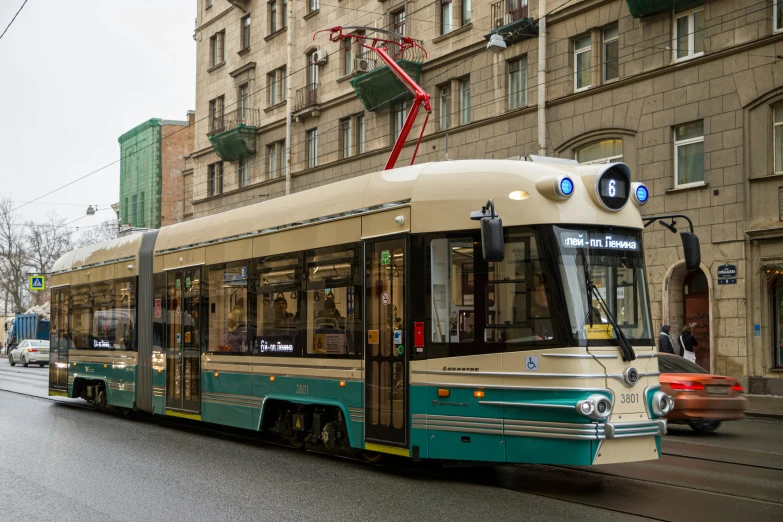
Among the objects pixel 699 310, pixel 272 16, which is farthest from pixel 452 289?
pixel 272 16

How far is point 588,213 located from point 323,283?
3456 millimetres

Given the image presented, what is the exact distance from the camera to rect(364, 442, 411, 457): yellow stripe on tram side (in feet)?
31.0

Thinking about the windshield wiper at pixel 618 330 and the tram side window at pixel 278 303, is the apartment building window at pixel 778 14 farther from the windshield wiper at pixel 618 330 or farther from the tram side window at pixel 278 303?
the windshield wiper at pixel 618 330

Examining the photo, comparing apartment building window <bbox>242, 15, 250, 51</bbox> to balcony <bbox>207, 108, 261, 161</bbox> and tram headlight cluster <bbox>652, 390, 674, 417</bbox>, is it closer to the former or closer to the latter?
balcony <bbox>207, 108, 261, 161</bbox>

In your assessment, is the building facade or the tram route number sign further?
the building facade

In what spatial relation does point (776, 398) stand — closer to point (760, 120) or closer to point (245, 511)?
point (760, 120)

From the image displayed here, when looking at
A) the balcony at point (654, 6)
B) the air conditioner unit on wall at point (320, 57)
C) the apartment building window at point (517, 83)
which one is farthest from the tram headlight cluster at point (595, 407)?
the air conditioner unit on wall at point (320, 57)

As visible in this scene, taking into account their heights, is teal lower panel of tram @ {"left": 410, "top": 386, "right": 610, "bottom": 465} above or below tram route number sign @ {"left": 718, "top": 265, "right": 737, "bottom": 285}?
below

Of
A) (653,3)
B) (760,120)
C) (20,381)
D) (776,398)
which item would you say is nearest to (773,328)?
(776,398)

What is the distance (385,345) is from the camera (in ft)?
32.4

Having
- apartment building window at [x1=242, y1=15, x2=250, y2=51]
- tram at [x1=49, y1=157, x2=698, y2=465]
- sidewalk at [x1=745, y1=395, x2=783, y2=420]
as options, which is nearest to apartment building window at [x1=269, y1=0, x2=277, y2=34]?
apartment building window at [x1=242, y1=15, x2=250, y2=51]

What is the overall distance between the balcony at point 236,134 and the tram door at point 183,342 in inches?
975

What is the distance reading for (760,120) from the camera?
2095 centimetres

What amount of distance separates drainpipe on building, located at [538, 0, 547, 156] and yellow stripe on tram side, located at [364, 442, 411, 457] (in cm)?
1659
